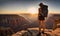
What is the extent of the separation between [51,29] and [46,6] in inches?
12.7

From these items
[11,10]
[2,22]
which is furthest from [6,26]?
[11,10]

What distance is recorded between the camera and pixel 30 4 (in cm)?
207

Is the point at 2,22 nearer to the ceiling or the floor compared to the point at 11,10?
nearer to the floor

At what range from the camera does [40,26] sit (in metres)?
2.04

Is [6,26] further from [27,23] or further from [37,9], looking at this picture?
[37,9]

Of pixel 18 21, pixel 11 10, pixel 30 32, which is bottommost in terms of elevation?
pixel 30 32

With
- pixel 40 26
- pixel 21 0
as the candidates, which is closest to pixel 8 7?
pixel 21 0

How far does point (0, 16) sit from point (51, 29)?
2.19ft

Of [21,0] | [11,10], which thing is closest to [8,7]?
[11,10]

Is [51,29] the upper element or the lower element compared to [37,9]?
lower

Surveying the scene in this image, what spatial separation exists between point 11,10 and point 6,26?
213 millimetres

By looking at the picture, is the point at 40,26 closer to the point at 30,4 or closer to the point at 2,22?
the point at 30,4

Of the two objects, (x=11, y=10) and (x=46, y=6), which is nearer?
(x=46, y=6)

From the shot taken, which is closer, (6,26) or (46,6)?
(46,6)
